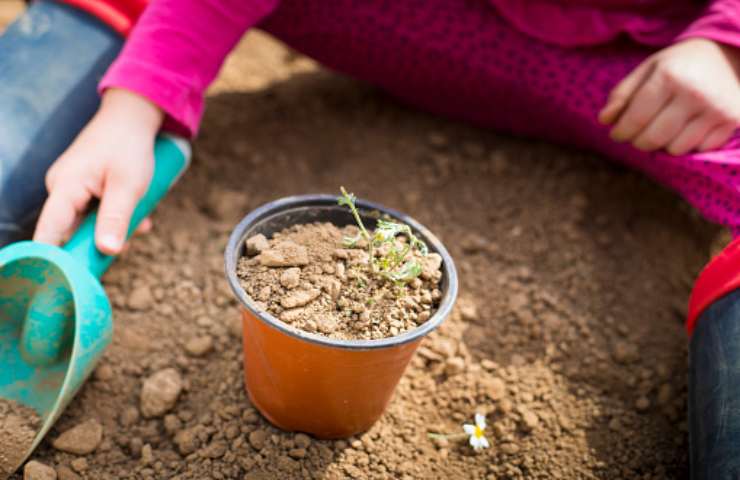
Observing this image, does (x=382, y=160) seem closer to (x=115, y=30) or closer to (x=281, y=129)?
(x=281, y=129)

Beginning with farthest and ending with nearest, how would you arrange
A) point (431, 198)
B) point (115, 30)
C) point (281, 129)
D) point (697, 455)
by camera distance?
point (281, 129), point (431, 198), point (115, 30), point (697, 455)

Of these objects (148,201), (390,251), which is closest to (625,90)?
(390,251)

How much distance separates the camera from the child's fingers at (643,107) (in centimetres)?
131

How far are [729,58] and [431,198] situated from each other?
2.25 ft

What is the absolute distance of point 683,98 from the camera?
4.25ft

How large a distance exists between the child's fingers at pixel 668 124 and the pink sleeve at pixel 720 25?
154 mm

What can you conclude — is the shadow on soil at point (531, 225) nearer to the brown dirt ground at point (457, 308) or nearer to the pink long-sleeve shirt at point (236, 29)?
the brown dirt ground at point (457, 308)

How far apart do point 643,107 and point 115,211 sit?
102 cm

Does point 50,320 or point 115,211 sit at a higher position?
point 115,211

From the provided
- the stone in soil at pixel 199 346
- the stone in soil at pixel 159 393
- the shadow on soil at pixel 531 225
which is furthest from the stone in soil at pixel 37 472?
the shadow on soil at pixel 531 225

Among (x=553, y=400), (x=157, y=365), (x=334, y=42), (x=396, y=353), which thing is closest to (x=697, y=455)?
(x=553, y=400)

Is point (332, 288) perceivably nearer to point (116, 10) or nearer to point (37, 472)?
point (37, 472)

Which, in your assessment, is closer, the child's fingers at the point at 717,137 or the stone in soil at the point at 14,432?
the stone in soil at the point at 14,432

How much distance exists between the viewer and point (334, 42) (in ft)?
5.12
